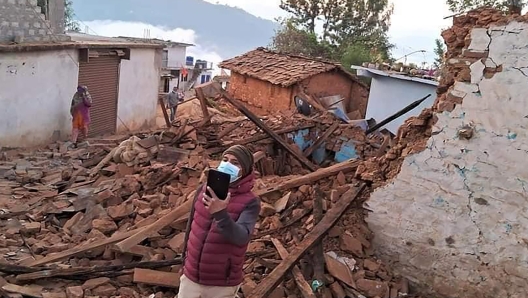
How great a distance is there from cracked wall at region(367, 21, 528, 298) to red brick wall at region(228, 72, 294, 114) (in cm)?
1404

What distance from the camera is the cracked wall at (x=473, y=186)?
5.12m

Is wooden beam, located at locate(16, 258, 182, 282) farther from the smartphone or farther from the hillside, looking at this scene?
the hillside

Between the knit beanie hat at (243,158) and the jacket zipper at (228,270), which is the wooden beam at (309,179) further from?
the knit beanie hat at (243,158)

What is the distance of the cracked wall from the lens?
5117 millimetres

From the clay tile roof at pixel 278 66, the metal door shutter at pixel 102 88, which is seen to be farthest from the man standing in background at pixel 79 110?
the clay tile roof at pixel 278 66

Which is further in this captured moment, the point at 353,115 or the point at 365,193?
the point at 353,115

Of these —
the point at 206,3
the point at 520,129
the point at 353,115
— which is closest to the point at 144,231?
the point at 520,129

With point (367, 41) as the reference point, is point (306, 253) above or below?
below

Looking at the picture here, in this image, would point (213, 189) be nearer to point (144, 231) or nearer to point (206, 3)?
point (144, 231)

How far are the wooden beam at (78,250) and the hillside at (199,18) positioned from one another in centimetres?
14489

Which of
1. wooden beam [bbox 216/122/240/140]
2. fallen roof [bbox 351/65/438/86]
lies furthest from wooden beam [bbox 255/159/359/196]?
fallen roof [bbox 351/65/438/86]

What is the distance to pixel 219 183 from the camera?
3.42 m

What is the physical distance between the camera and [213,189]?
3428 millimetres

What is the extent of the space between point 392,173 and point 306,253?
132 centimetres
